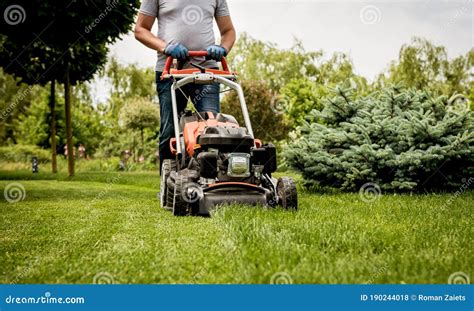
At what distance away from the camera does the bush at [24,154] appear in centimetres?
1795

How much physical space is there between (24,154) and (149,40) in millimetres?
15364

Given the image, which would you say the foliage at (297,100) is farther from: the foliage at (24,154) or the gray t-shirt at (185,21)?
→ the gray t-shirt at (185,21)

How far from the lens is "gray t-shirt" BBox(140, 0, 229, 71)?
4.39 m

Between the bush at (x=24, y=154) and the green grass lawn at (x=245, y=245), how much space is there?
14.6 meters

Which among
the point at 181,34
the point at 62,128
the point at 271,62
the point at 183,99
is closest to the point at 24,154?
the point at 62,128

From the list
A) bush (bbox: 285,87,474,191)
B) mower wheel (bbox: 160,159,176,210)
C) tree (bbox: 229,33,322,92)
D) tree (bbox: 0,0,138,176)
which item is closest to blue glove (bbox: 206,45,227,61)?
mower wheel (bbox: 160,159,176,210)

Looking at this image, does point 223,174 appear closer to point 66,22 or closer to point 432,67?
point 66,22

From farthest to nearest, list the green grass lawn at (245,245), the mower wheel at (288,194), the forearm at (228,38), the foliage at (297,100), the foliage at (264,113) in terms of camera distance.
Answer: the foliage at (264,113), the foliage at (297,100), the forearm at (228,38), the mower wheel at (288,194), the green grass lawn at (245,245)

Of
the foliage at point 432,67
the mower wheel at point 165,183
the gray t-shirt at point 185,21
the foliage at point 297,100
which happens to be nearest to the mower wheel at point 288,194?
the mower wheel at point 165,183

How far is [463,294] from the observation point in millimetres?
1813

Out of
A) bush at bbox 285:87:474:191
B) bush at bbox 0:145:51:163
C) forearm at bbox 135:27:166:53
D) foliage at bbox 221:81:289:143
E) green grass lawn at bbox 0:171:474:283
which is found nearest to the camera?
green grass lawn at bbox 0:171:474:283

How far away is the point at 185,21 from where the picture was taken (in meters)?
4.41

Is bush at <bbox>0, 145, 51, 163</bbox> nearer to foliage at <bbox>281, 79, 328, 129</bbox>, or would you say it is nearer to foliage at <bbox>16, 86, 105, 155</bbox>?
foliage at <bbox>16, 86, 105, 155</bbox>

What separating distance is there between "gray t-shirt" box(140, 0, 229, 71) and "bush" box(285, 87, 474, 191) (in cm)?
150
